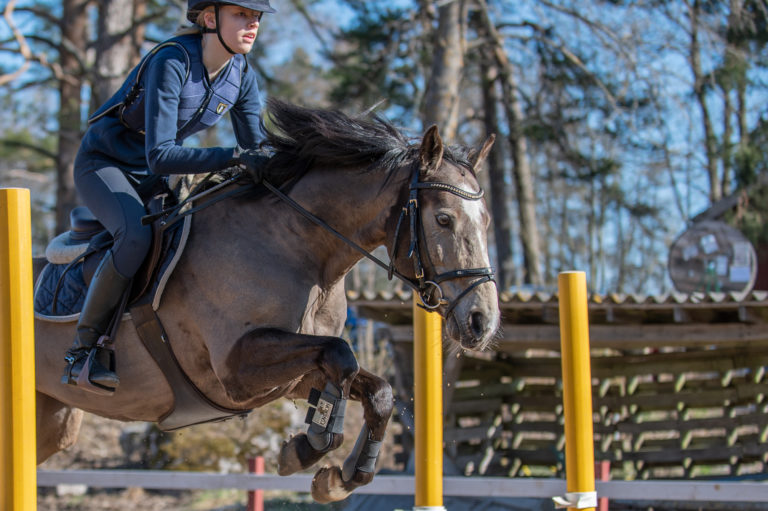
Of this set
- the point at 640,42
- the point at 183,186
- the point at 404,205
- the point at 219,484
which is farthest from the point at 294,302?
the point at 640,42

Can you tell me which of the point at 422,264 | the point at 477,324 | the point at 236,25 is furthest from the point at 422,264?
the point at 236,25

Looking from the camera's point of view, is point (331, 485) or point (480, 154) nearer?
point (331, 485)

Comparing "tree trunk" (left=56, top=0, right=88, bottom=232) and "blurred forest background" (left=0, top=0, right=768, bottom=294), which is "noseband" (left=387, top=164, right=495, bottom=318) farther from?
"tree trunk" (left=56, top=0, right=88, bottom=232)

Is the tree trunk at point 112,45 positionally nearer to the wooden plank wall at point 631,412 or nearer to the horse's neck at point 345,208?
the wooden plank wall at point 631,412

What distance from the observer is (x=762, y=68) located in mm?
13594

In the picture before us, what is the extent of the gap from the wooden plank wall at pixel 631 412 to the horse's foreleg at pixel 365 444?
543 centimetres

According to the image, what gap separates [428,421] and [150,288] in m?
1.38

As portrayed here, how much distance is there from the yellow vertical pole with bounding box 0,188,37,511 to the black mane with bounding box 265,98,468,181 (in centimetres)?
110

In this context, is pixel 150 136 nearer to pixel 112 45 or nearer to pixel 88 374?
pixel 88 374

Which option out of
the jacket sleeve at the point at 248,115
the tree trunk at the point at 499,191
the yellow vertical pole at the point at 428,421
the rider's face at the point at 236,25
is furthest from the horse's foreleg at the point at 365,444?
the tree trunk at the point at 499,191

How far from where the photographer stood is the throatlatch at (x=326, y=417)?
9.92 ft

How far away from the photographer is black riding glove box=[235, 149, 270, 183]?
3.42 meters

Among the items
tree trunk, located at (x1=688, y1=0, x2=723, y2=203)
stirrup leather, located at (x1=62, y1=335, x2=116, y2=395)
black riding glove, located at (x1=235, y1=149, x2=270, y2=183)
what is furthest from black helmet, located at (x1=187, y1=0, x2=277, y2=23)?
tree trunk, located at (x1=688, y1=0, x2=723, y2=203)

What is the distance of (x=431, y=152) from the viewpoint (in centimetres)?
313
